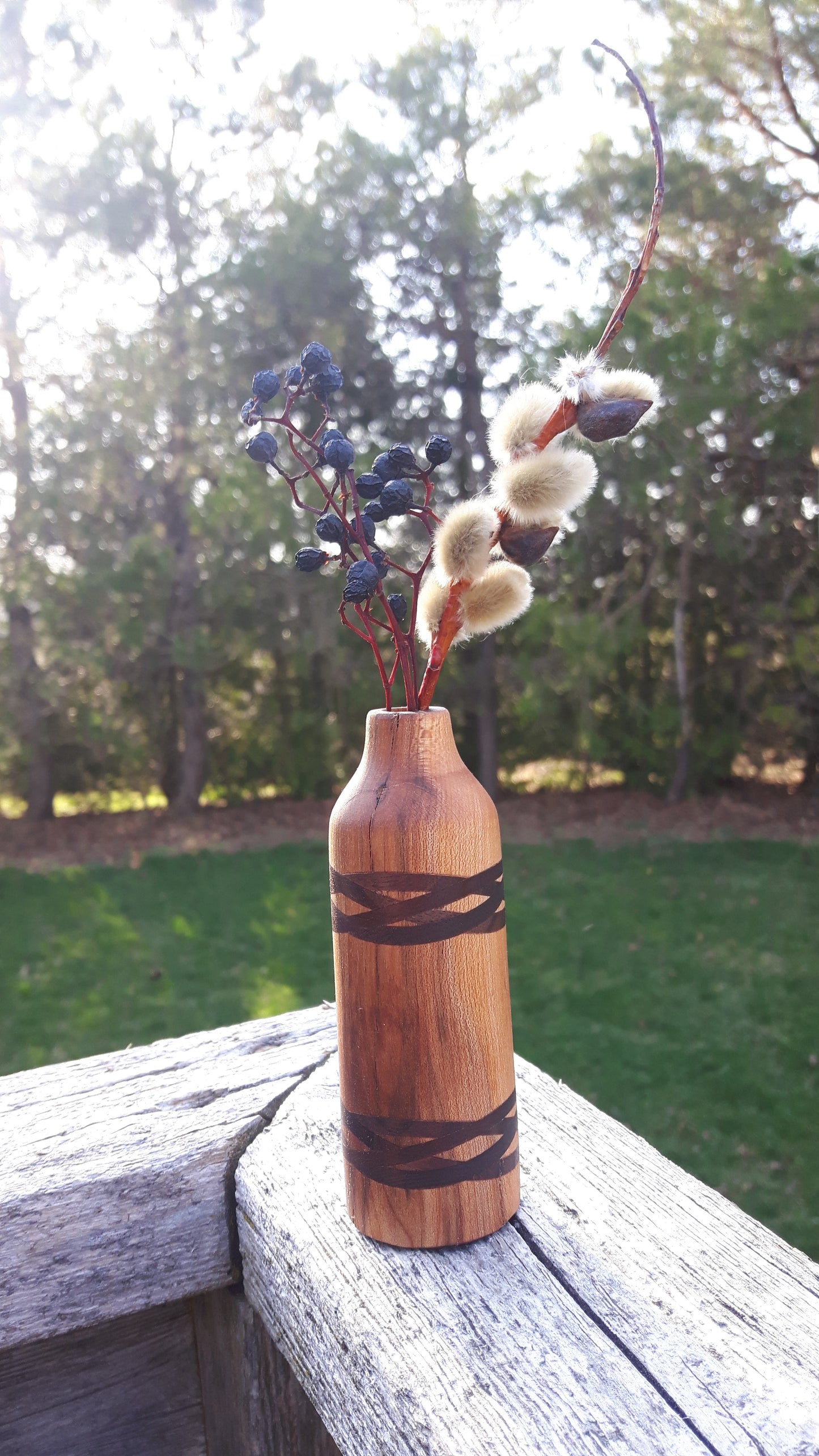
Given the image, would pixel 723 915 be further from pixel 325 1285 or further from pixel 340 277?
pixel 340 277

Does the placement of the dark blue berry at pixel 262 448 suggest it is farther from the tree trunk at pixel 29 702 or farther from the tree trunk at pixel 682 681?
the tree trunk at pixel 29 702

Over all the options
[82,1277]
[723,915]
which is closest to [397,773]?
[82,1277]

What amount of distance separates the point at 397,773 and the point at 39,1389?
26.4 inches

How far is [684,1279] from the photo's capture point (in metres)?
0.75

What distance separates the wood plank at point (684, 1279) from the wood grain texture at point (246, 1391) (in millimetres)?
265

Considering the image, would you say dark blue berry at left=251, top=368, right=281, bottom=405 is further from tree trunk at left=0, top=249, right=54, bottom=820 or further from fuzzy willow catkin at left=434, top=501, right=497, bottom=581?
tree trunk at left=0, top=249, right=54, bottom=820

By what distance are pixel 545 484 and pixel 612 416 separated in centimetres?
7

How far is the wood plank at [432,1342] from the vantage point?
61 centimetres

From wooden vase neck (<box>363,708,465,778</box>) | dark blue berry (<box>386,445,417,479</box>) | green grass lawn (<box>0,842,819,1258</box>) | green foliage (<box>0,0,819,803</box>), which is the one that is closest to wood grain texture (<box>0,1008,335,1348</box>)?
wooden vase neck (<box>363,708,465,778</box>)

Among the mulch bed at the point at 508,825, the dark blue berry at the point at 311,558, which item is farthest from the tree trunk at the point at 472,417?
the dark blue berry at the point at 311,558

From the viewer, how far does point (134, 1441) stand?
0.93 meters

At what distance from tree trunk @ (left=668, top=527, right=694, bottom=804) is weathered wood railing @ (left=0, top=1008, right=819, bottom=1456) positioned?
506 cm

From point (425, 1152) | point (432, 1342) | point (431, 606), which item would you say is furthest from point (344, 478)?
point (432, 1342)

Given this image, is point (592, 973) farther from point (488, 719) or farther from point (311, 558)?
point (311, 558)
